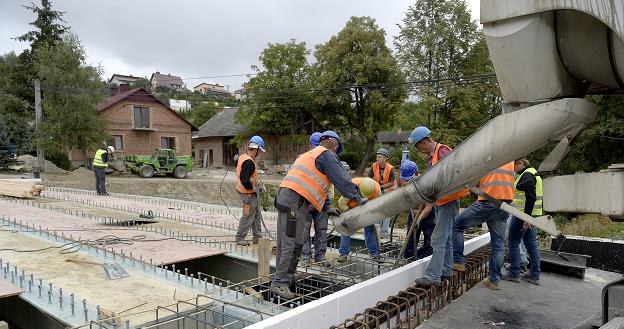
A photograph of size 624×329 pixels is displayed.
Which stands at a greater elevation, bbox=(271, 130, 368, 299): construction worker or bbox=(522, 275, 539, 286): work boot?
bbox=(271, 130, 368, 299): construction worker

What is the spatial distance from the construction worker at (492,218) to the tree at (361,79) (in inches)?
939

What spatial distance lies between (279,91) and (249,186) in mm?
26765

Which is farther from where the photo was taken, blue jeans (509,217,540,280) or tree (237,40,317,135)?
tree (237,40,317,135)

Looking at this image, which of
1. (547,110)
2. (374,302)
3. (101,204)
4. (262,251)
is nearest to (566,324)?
(374,302)

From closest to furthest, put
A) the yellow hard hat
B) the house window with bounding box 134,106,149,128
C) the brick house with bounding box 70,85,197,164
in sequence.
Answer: the yellow hard hat → the brick house with bounding box 70,85,197,164 → the house window with bounding box 134,106,149,128

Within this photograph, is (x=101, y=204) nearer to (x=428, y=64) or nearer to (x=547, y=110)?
(x=547, y=110)

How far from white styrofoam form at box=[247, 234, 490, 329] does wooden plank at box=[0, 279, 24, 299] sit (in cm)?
238

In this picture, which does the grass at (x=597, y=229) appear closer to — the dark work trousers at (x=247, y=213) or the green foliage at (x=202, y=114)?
the dark work trousers at (x=247, y=213)

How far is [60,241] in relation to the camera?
6.09 meters

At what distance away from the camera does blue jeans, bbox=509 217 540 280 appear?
470 centimetres

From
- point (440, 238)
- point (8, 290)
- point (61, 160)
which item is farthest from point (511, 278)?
point (61, 160)

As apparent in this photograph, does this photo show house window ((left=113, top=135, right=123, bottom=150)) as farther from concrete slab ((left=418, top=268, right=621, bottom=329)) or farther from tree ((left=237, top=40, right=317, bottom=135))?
concrete slab ((left=418, top=268, right=621, bottom=329))

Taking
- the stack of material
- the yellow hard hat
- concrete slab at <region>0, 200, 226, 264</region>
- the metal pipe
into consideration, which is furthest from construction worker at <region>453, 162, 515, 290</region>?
the stack of material

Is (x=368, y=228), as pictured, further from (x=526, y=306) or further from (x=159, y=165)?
(x=159, y=165)
